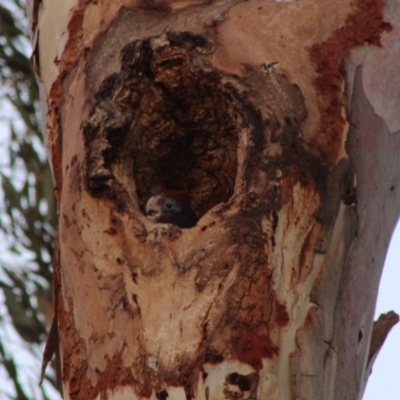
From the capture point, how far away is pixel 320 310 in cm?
207

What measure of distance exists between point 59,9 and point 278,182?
97 centimetres

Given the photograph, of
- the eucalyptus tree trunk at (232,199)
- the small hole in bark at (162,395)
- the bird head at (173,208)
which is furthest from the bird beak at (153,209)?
the small hole in bark at (162,395)

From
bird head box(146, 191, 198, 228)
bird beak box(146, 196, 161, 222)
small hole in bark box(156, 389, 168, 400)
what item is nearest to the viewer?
small hole in bark box(156, 389, 168, 400)

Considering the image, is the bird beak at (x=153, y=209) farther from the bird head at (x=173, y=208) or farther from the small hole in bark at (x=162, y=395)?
the small hole in bark at (x=162, y=395)

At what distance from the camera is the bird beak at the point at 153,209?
105 inches

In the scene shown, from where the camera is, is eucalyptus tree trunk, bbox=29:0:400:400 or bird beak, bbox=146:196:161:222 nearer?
eucalyptus tree trunk, bbox=29:0:400:400

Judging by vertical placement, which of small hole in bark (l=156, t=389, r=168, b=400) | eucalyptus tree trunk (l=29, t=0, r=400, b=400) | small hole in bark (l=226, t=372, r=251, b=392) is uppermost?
eucalyptus tree trunk (l=29, t=0, r=400, b=400)

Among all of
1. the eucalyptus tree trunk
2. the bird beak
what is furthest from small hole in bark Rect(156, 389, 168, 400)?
the bird beak

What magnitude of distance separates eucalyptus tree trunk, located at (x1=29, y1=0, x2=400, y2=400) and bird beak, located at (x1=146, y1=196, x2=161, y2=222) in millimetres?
102

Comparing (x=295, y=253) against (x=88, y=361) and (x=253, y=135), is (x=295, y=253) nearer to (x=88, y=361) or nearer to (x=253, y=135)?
(x=253, y=135)

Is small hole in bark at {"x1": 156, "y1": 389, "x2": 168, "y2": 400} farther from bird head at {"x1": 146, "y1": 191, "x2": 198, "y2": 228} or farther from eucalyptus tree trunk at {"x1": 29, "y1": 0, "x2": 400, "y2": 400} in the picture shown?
bird head at {"x1": 146, "y1": 191, "x2": 198, "y2": 228}

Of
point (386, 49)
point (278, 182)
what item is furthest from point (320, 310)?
point (386, 49)

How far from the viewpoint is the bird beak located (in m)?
2.68

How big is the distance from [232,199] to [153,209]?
0.72 m
